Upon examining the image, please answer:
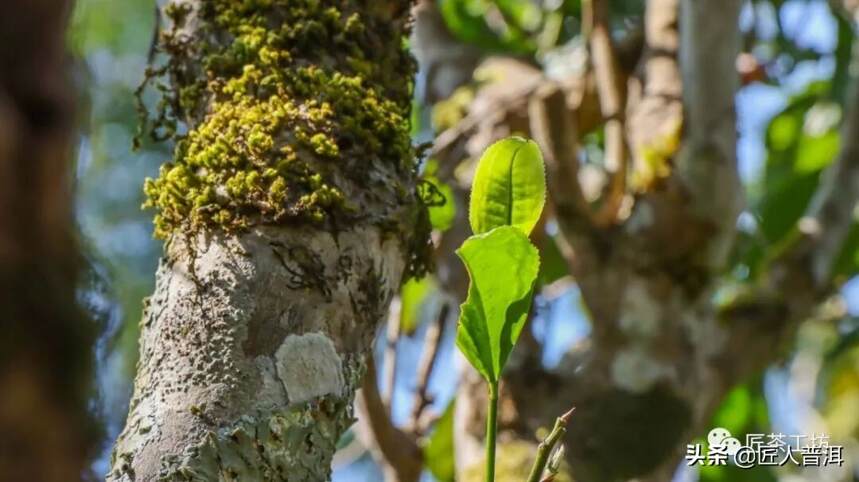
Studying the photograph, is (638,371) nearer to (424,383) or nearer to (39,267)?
(424,383)

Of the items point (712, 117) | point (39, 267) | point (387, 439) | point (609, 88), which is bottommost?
point (39, 267)

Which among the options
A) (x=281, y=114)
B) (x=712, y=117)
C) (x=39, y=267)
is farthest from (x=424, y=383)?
(x=39, y=267)

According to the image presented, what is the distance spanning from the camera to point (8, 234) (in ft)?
0.90

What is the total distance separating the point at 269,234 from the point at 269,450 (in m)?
0.14

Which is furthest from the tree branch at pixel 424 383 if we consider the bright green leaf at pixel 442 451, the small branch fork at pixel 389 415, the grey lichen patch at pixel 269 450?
the grey lichen patch at pixel 269 450

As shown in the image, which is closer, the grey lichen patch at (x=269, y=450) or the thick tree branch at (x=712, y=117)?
the grey lichen patch at (x=269, y=450)

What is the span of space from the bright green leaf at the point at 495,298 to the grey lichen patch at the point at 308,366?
0.25 feet

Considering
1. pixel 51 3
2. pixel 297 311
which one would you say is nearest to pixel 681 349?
pixel 297 311

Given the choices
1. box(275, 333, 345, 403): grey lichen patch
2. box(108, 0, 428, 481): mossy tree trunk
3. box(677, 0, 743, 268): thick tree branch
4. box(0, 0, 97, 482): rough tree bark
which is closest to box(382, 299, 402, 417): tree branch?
box(677, 0, 743, 268): thick tree branch

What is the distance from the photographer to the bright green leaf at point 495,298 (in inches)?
24.4

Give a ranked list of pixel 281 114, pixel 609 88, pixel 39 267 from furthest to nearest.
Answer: pixel 609 88 → pixel 281 114 → pixel 39 267

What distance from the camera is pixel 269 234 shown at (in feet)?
2.22

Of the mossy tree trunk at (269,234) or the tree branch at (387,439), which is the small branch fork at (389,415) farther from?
the mossy tree trunk at (269,234)

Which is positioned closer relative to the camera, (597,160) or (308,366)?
(308,366)
